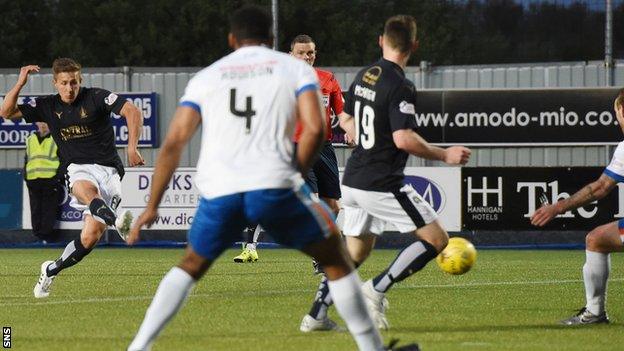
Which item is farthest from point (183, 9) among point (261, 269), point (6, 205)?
point (261, 269)

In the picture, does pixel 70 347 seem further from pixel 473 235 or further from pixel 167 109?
pixel 167 109

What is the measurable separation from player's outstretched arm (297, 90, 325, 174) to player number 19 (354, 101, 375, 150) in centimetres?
234

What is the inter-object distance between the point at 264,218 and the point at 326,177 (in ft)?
24.6

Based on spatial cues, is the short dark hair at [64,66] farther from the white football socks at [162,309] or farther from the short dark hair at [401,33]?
the white football socks at [162,309]

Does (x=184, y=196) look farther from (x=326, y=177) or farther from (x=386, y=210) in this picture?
(x=386, y=210)

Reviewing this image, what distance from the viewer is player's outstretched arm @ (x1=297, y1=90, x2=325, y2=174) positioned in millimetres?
7895

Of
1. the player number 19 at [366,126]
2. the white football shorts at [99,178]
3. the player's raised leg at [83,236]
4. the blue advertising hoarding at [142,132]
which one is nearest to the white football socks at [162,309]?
the player number 19 at [366,126]

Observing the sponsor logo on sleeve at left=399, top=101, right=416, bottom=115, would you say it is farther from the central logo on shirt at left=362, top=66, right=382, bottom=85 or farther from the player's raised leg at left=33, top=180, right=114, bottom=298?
the player's raised leg at left=33, top=180, right=114, bottom=298

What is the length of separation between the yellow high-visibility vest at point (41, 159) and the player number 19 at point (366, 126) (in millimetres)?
Answer: 14503

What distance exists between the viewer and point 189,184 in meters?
23.8

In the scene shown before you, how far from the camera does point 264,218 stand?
7879 millimetres

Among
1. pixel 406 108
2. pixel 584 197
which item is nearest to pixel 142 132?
pixel 584 197

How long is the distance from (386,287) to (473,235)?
528 inches

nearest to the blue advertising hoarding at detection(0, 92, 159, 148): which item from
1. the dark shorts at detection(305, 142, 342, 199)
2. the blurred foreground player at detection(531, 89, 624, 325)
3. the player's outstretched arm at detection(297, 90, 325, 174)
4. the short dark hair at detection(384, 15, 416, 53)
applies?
the dark shorts at detection(305, 142, 342, 199)
